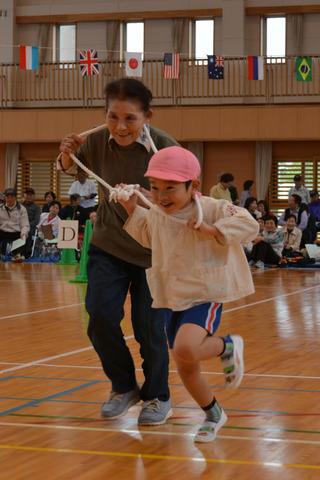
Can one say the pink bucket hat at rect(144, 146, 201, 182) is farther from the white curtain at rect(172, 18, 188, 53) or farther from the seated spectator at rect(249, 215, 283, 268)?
the white curtain at rect(172, 18, 188, 53)

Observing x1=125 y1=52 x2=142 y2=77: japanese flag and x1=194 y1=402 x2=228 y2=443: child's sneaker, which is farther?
x1=125 y1=52 x2=142 y2=77: japanese flag

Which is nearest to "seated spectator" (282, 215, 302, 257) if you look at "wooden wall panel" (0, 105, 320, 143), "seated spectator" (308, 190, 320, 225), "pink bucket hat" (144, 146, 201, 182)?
"seated spectator" (308, 190, 320, 225)

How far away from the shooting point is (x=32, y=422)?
446 centimetres

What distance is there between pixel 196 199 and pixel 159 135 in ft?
2.29

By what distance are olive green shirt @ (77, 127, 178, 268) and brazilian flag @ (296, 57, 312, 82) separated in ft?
59.0

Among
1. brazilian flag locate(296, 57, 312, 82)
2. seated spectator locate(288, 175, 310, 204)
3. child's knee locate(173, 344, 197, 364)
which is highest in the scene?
brazilian flag locate(296, 57, 312, 82)

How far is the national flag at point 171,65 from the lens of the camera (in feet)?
73.4

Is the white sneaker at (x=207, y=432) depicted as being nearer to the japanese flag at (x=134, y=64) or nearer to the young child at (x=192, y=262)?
the young child at (x=192, y=262)

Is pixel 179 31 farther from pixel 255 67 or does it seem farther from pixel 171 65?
pixel 255 67

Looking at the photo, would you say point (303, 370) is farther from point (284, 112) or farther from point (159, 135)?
point (284, 112)

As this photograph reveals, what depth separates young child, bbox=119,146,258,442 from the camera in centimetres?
393

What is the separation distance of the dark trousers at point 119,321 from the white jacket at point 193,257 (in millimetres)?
444

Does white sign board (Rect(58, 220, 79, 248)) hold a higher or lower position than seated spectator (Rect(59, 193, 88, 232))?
lower

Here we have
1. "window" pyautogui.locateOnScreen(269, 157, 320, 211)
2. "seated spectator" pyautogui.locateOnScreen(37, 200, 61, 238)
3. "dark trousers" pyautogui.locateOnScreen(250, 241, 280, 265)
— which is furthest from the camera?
"window" pyautogui.locateOnScreen(269, 157, 320, 211)
